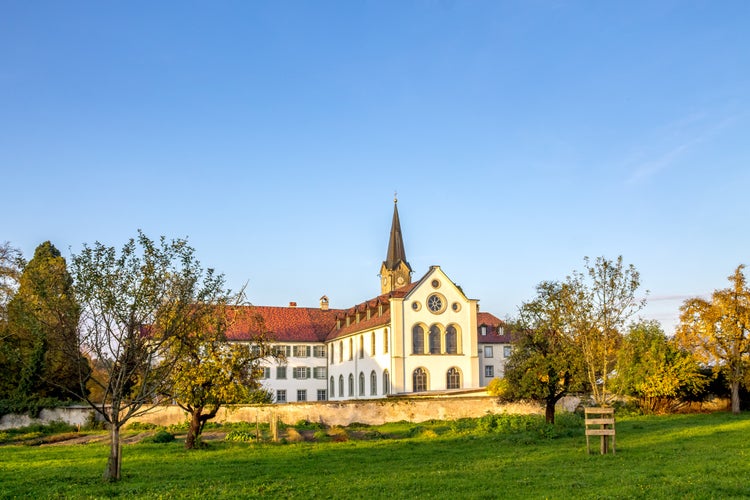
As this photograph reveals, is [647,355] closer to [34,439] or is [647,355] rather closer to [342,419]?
[342,419]

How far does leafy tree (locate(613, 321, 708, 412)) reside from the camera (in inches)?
1823

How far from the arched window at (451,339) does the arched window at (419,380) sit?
3.19 meters

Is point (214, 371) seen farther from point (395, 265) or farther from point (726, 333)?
point (395, 265)

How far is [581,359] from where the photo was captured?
1154 inches

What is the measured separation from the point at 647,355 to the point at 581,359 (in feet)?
67.0

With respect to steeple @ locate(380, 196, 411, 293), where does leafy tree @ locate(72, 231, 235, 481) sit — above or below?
below

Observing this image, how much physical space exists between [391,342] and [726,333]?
26.5 meters

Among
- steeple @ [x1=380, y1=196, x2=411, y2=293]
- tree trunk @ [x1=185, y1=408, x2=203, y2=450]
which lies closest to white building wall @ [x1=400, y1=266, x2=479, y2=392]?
steeple @ [x1=380, y1=196, x2=411, y2=293]

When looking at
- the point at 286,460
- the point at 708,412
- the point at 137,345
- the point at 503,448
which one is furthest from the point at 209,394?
the point at 708,412

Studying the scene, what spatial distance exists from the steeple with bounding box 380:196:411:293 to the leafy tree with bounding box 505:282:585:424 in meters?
46.4

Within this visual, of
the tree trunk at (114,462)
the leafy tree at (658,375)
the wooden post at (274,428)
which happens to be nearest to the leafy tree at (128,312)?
the tree trunk at (114,462)

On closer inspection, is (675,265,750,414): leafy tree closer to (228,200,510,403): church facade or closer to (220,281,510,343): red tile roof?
(228,200,510,403): church facade

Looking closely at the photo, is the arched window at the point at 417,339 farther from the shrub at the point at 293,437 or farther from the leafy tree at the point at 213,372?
the leafy tree at the point at 213,372

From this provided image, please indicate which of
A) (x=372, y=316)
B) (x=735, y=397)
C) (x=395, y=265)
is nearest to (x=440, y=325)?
(x=372, y=316)
